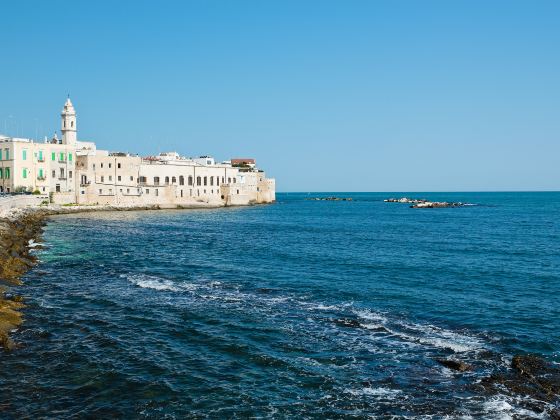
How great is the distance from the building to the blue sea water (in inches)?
1920

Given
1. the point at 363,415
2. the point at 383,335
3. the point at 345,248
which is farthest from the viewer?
the point at 345,248

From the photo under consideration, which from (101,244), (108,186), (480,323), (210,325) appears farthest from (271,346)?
Result: (108,186)

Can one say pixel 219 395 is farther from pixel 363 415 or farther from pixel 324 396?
pixel 363 415

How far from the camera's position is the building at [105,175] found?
265ft

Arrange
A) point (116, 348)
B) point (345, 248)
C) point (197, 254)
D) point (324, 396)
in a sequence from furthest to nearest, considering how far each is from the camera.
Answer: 1. point (345, 248)
2. point (197, 254)
3. point (116, 348)
4. point (324, 396)

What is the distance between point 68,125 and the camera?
94000 mm

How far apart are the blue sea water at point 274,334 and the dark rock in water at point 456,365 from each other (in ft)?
0.89

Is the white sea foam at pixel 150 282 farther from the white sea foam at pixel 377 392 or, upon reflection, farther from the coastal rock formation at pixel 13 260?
the white sea foam at pixel 377 392

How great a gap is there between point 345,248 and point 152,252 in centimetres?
1667

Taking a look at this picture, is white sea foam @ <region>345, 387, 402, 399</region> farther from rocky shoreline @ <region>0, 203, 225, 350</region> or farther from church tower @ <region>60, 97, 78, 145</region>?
church tower @ <region>60, 97, 78, 145</region>

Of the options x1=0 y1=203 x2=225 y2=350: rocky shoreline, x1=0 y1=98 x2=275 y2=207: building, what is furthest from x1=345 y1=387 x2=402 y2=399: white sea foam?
x1=0 y1=98 x2=275 y2=207: building

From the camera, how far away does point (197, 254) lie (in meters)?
42.0

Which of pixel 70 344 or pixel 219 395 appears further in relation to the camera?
pixel 70 344

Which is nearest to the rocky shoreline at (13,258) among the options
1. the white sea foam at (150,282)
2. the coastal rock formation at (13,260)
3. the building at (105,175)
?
the coastal rock formation at (13,260)
